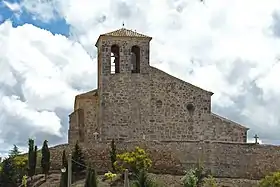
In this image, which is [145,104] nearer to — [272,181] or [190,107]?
[190,107]

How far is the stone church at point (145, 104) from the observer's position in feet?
160

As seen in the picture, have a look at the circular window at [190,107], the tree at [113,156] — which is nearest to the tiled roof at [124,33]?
the circular window at [190,107]

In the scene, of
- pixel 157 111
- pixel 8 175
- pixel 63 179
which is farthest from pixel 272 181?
pixel 8 175

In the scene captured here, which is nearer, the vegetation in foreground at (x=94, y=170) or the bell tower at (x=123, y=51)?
the vegetation in foreground at (x=94, y=170)

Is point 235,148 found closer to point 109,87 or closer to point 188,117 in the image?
point 188,117

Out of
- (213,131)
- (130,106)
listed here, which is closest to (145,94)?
(130,106)

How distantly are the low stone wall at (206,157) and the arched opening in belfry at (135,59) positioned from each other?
22.4ft

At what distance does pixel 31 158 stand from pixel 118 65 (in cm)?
889

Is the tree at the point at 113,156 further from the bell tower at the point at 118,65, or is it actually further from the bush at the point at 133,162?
the bell tower at the point at 118,65

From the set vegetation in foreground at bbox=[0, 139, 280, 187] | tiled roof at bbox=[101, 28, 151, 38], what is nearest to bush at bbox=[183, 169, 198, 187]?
vegetation in foreground at bbox=[0, 139, 280, 187]

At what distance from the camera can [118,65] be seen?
49844mm

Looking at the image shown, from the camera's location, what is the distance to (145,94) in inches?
1937

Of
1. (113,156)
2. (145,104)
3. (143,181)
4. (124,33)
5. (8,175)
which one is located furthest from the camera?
(124,33)

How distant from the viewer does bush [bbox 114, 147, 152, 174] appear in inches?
1687
